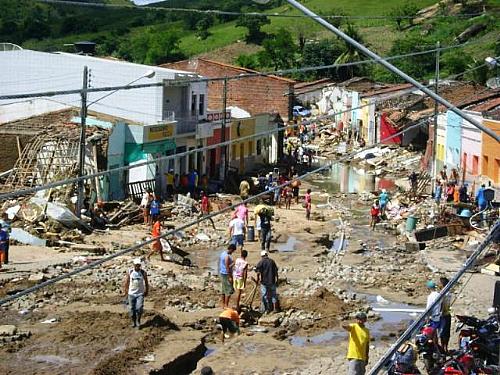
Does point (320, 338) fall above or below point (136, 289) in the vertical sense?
below

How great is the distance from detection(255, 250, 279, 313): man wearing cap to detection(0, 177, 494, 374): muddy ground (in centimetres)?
33

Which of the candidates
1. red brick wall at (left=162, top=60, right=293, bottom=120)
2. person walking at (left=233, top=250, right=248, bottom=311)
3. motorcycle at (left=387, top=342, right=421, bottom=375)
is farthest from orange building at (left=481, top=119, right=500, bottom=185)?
red brick wall at (left=162, top=60, right=293, bottom=120)

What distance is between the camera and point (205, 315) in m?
18.0

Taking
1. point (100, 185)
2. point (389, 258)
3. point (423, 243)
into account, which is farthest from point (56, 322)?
point (100, 185)

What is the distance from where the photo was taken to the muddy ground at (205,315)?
586 inches

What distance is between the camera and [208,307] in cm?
1873

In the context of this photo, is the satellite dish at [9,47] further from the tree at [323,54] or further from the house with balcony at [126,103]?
the tree at [323,54]

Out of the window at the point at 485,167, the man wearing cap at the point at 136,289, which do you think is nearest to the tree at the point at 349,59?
the window at the point at 485,167

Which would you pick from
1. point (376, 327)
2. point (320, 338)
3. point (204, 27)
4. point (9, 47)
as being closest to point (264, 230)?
point (376, 327)

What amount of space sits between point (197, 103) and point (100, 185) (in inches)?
501

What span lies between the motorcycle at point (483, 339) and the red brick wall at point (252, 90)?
46.7 m

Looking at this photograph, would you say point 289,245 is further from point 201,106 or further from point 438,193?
point 201,106

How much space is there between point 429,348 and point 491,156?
74.8 feet

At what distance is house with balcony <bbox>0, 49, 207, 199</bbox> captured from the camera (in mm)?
36547
